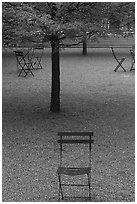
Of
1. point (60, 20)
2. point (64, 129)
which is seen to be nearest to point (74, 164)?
point (64, 129)

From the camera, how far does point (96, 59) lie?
22.6m

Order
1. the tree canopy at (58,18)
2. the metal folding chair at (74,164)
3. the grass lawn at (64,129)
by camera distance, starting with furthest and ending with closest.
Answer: the tree canopy at (58,18), the grass lawn at (64,129), the metal folding chair at (74,164)

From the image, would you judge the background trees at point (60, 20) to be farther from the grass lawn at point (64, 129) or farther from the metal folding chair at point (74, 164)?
the metal folding chair at point (74, 164)

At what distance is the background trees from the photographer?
258 inches

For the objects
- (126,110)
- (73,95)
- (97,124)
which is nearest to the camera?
(97,124)

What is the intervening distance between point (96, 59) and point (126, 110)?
13.1 meters

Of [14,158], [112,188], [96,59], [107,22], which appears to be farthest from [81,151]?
[96,59]

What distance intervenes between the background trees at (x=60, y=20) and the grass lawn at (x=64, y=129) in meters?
1.50

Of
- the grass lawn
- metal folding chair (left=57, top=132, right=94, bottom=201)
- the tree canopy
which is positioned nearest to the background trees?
the tree canopy

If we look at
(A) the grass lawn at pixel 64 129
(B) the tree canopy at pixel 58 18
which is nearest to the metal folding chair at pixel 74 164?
(A) the grass lawn at pixel 64 129

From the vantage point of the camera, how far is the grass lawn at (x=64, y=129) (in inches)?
202

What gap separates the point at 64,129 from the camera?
8.00 metres

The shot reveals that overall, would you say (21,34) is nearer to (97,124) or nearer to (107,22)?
(107,22)

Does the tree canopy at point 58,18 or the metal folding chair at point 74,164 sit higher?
Result: the tree canopy at point 58,18
